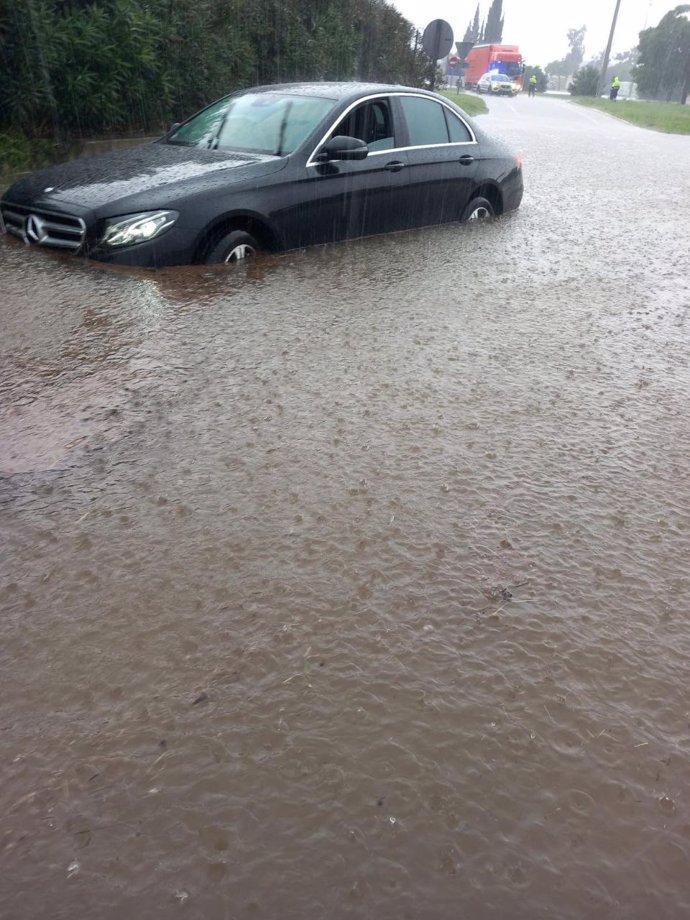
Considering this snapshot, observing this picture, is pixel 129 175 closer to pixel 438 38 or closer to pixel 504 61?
pixel 438 38

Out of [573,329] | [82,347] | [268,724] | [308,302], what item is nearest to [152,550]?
[268,724]

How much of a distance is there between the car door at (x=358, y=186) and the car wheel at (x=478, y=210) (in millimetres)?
1064

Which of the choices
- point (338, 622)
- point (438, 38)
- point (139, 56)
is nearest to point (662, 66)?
point (438, 38)

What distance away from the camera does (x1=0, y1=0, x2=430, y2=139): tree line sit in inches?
383

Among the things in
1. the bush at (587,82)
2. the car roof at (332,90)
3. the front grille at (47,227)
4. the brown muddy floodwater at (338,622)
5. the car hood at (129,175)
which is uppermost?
the car roof at (332,90)

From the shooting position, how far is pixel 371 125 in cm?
735

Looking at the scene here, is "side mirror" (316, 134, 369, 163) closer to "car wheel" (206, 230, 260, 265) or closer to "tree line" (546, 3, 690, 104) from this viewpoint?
"car wheel" (206, 230, 260, 265)

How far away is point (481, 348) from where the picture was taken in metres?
5.01

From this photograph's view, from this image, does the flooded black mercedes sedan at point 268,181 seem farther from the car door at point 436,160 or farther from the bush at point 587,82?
the bush at point 587,82

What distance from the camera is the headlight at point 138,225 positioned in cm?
582

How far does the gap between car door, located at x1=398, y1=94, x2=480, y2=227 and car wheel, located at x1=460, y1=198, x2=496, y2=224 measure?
0.29ft

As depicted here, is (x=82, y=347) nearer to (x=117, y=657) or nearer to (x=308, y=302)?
(x=308, y=302)

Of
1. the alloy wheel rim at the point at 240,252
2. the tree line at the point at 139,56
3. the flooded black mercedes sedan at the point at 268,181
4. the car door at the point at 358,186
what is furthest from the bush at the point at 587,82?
the alloy wheel rim at the point at 240,252

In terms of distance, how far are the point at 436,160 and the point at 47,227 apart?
3.87 metres
